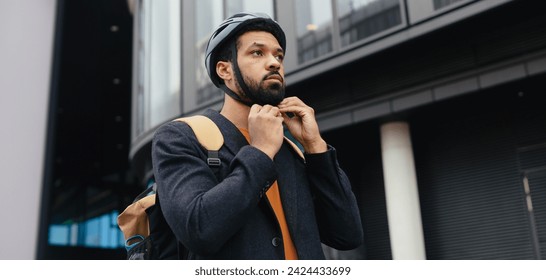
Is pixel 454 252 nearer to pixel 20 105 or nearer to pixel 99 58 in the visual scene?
pixel 20 105

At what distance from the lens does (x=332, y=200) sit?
70.1 inches

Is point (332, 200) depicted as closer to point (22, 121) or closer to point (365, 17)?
point (365, 17)

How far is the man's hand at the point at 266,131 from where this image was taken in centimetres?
156

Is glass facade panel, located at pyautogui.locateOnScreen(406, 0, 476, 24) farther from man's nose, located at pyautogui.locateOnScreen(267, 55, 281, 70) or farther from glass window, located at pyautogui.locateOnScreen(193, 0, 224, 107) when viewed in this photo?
man's nose, located at pyautogui.locateOnScreen(267, 55, 281, 70)

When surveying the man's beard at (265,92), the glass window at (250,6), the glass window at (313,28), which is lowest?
the man's beard at (265,92)

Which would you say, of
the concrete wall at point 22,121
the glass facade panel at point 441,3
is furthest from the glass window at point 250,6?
the concrete wall at point 22,121

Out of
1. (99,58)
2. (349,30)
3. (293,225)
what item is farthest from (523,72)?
(99,58)

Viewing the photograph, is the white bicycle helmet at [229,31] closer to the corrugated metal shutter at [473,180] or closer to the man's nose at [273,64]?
the man's nose at [273,64]

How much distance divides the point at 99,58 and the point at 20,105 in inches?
478

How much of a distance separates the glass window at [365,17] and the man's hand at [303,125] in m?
8.08

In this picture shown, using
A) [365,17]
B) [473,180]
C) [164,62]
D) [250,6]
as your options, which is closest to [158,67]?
[164,62]

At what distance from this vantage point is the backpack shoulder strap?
1.61 m

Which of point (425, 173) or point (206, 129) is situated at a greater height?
point (425, 173)
